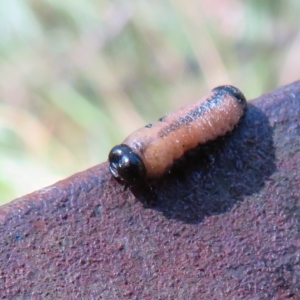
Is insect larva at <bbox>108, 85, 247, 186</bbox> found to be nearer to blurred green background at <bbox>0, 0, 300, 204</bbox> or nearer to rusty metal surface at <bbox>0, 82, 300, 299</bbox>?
rusty metal surface at <bbox>0, 82, 300, 299</bbox>

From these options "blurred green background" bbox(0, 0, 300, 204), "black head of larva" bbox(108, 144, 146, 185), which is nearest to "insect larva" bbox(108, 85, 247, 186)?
"black head of larva" bbox(108, 144, 146, 185)

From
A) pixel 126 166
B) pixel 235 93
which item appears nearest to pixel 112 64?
pixel 235 93

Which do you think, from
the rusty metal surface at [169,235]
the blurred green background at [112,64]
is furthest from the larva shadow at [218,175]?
the blurred green background at [112,64]

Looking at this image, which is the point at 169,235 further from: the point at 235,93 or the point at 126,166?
the point at 235,93

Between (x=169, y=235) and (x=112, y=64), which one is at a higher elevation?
(x=169, y=235)

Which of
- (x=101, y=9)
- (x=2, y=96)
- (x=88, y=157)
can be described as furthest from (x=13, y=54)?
(x=88, y=157)

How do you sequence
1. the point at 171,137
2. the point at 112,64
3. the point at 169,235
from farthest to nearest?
the point at 112,64
the point at 171,137
the point at 169,235
